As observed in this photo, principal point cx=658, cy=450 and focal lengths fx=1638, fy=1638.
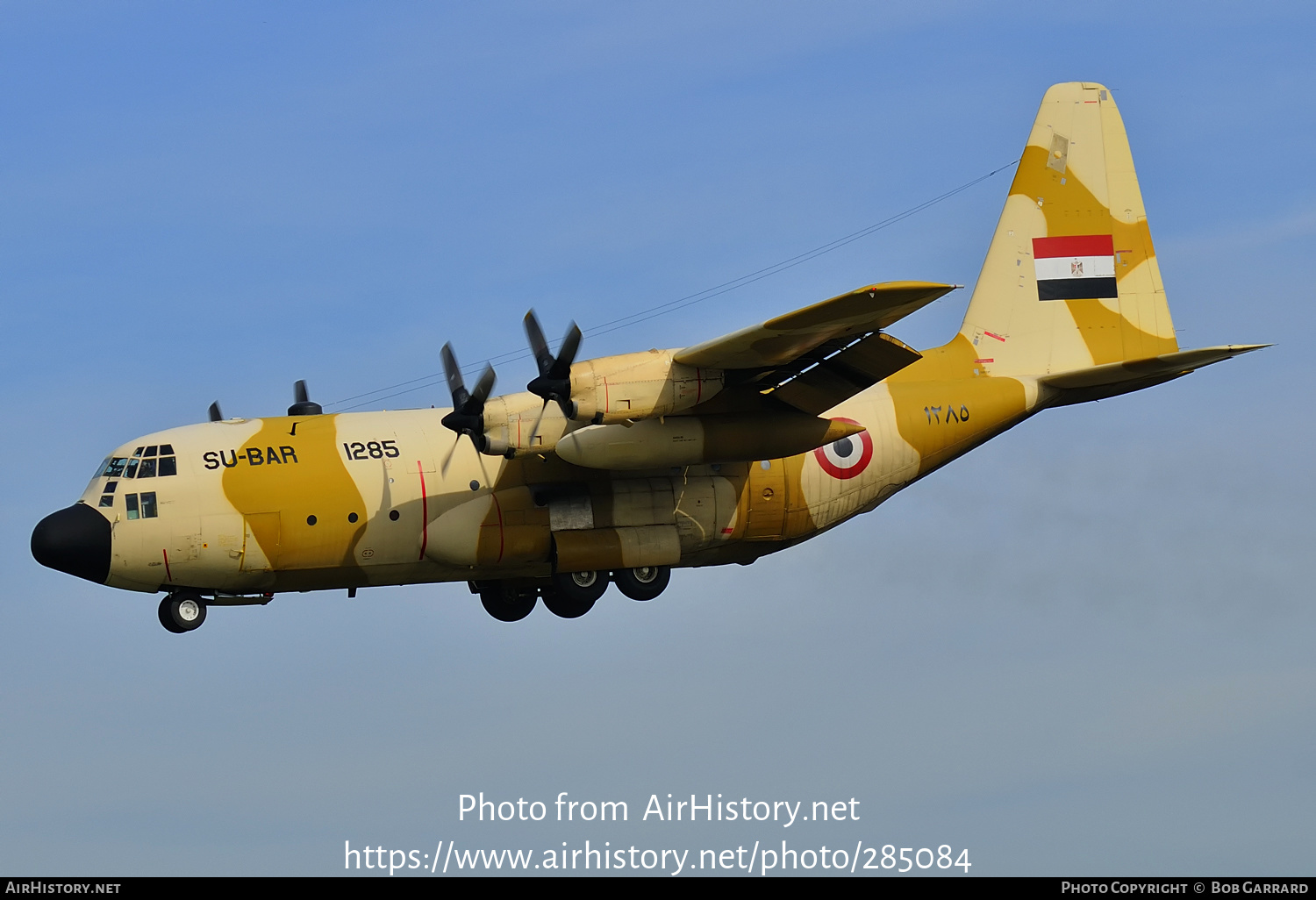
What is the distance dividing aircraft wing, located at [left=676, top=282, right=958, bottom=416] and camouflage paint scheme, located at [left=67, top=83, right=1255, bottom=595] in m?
0.87

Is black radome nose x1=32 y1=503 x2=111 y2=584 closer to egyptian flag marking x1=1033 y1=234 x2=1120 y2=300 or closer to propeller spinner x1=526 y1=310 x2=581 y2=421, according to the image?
propeller spinner x1=526 y1=310 x2=581 y2=421

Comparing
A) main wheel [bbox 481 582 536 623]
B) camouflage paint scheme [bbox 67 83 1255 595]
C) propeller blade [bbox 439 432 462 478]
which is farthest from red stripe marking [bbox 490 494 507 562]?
main wheel [bbox 481 582 536 623]

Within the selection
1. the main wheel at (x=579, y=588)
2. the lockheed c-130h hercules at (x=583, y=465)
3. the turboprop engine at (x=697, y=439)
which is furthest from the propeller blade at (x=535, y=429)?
the main wheel at (x=579, y=588)

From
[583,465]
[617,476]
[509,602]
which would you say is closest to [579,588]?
[617,476]

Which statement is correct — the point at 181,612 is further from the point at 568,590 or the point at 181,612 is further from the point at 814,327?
the point at 814,327

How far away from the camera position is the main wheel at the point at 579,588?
25.2m

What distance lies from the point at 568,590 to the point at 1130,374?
994 centimetres

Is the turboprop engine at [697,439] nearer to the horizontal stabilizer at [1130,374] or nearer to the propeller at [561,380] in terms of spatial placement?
the propeller at [561,380]

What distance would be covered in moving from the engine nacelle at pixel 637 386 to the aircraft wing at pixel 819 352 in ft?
0.79

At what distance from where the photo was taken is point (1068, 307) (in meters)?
28.6

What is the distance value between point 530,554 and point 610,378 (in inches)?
152
